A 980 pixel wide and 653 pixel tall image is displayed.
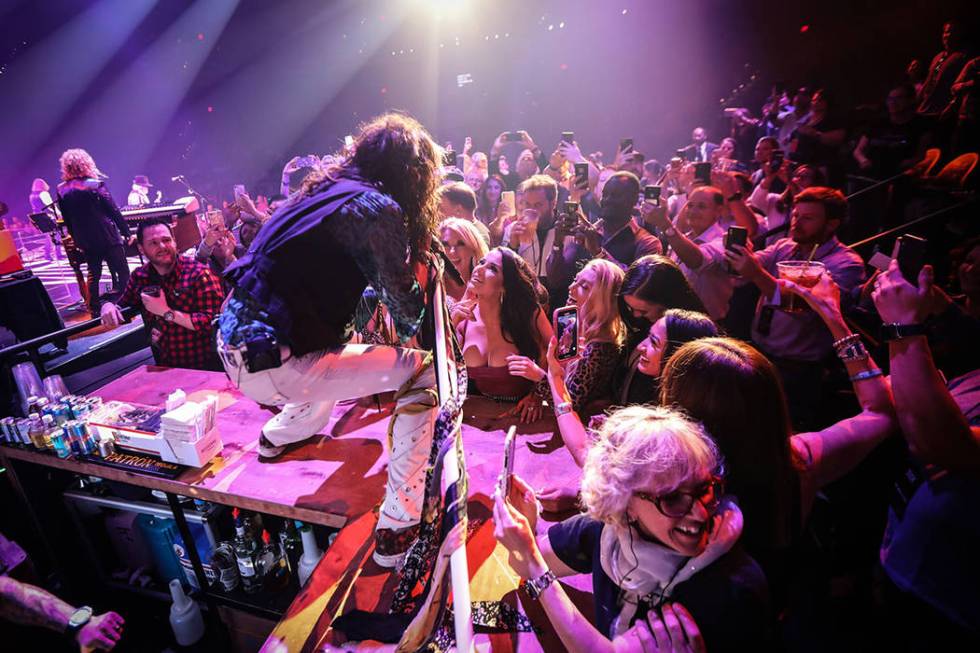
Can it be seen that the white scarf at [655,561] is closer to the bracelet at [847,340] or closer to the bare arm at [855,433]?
the bare arm at [855,433]

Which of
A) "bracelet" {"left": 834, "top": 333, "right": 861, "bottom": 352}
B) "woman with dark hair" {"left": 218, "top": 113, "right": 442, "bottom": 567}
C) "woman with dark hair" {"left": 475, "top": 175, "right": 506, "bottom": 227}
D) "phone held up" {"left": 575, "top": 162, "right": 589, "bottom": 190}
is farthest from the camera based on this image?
"woman with dark hair" {"left": 475, "top": 175, "right": 506, "bottom": 227}

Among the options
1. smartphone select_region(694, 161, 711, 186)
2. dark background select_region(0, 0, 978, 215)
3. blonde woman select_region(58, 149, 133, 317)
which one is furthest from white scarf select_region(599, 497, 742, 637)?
dark background select_region(0, 0, 978, 215)

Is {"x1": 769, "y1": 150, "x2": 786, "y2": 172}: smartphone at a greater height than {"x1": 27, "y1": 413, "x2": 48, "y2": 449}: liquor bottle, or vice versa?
{"x1": 769, "y1": 150, "x2": 786, "y2": 172}: smartphone

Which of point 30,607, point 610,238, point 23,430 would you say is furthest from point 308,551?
point 610,238

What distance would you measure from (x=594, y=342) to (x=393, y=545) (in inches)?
50.0

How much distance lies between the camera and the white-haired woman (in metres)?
1.00

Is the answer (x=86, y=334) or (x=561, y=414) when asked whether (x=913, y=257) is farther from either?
(x=86, y=334)

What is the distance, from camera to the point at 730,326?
11.9 ft

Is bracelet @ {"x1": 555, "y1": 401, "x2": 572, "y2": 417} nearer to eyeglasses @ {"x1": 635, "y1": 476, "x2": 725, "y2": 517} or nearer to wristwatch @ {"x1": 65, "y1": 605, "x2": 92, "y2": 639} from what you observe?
eyeglasses @ {"x1": 635, "y1": 476, "x2": 725, "y2": 517}

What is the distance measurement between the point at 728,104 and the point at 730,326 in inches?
360

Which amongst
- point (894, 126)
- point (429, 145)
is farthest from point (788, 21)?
point (429, 145)

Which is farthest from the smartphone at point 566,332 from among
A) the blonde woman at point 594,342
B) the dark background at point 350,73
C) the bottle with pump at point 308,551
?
the dark background at point 350,73

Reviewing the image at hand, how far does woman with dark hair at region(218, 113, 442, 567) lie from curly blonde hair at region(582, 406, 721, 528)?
2.48 ft

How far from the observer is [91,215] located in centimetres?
552
